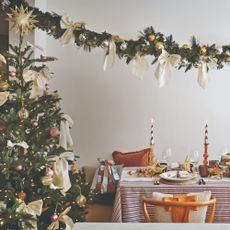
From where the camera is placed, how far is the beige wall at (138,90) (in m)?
4.44

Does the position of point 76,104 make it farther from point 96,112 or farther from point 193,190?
point 193,190

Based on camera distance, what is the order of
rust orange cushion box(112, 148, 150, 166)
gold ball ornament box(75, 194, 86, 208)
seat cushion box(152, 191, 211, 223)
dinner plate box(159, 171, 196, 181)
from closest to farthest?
gold ball ornament box(75, 194, 86, 208) → seat cushion box(152, 191, 211, 223) → dinner plate box(159, 171, 196, 181) → rust orange cushion box(112, 148, 150, 166)

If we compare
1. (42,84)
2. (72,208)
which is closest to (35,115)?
(42,84)

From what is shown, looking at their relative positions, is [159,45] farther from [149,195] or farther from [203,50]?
[149,195]

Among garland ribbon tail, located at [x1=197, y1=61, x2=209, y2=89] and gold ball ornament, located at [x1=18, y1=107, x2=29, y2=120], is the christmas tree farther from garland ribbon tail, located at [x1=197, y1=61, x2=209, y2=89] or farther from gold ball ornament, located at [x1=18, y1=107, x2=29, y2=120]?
garland ribbon tail, located at [x1=197, y1=61, x2=209, y2=89]

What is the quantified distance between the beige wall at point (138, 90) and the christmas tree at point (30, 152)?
197 centimetres

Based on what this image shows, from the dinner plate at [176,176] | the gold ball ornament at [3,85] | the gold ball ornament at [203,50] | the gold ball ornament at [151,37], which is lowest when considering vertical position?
the dinner plate at [176,176]

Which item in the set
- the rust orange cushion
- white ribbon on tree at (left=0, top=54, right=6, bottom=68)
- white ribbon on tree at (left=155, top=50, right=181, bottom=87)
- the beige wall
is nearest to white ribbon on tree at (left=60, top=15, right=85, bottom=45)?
white ribbon on tree at (left=155, top=50, right=181, bottom=87)

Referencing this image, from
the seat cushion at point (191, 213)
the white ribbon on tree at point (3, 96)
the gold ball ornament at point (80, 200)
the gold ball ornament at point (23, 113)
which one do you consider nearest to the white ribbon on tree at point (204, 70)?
the seat cushion at point (191, 213)

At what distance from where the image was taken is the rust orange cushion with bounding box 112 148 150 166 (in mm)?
4207

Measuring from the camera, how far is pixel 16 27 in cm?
251

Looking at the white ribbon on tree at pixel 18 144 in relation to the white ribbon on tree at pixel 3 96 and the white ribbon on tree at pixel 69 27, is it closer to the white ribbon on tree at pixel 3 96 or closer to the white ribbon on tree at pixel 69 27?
the white ribbon on tree at pixel 3 96

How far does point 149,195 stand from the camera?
10.1 feet

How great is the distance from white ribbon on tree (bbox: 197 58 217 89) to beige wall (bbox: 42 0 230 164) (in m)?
1.24
